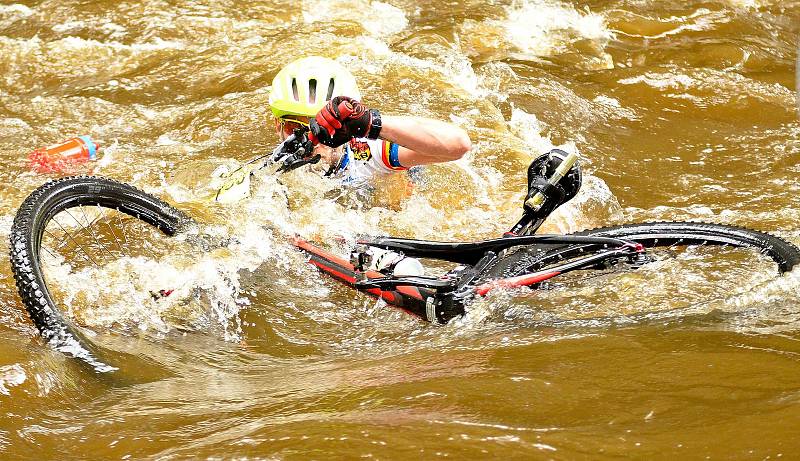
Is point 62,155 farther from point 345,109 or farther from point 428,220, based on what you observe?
point 345,109

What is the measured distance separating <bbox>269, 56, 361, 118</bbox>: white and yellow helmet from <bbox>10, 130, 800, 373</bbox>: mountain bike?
1.55 ft

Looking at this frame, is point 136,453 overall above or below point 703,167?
above

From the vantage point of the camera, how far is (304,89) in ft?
16.7

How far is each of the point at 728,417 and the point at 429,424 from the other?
2.83 ft

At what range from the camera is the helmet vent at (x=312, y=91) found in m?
5.09

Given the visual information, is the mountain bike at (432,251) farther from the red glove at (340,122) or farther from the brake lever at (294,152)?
the red glove at (340,122)

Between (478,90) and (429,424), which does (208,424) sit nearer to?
(429,424)

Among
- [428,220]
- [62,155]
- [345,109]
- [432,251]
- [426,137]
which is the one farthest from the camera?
[62,155]

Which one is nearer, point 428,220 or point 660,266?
point 660,266

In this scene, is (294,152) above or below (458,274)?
above

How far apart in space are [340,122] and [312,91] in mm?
1032

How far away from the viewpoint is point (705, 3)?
1123cm

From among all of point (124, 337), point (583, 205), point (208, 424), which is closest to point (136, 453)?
point (208, 424)

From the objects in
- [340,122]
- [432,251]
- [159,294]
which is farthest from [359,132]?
[159,294]
